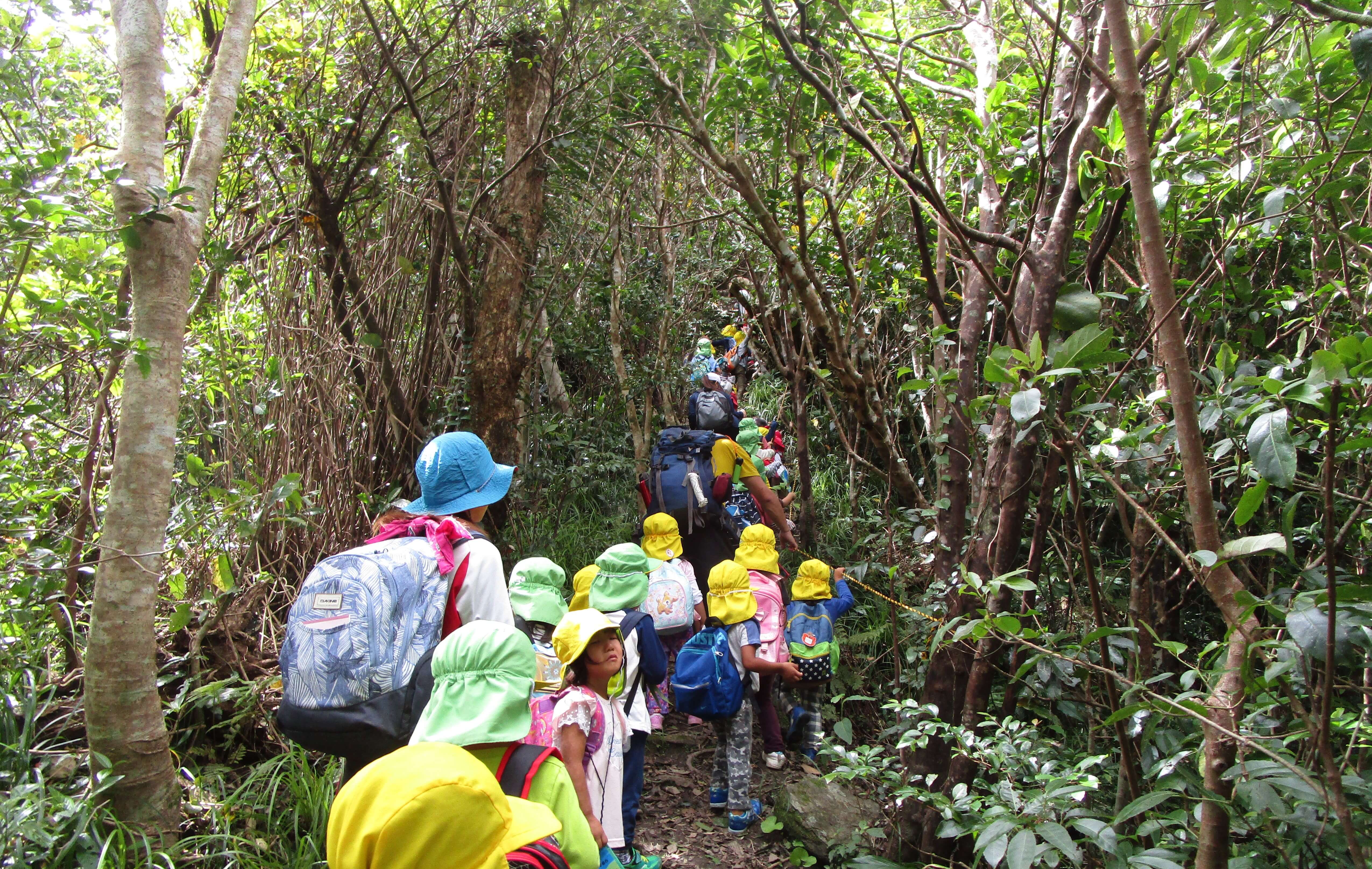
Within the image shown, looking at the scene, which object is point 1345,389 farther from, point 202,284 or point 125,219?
point 202,284

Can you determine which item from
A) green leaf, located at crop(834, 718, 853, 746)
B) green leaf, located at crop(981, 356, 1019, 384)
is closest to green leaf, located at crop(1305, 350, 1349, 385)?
green leaf, located at crop(981, 356, 1019, 384)

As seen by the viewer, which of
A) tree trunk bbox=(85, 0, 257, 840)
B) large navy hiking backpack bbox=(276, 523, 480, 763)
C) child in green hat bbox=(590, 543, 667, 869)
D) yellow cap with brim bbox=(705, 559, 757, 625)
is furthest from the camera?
yellow cap with brim bbox=(705, 559, 757, 625)

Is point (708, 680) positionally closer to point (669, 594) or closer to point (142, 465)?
point (669, 594)

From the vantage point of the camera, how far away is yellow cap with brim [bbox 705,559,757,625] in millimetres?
4027

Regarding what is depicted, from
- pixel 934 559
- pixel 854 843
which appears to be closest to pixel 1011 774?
pixel 934 559

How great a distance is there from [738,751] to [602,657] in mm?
1374

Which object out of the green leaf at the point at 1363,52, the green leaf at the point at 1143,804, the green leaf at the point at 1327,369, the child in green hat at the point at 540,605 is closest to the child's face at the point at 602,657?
the child in green hat at the point at 540,605

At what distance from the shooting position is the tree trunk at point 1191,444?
143 cm

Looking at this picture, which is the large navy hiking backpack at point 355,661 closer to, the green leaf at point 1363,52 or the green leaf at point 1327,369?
the green leaf at point 1327,369

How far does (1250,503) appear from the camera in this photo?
138 cm

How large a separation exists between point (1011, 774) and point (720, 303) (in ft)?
30.0

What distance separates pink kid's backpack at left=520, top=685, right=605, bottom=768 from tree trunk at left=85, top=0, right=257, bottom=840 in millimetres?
1214

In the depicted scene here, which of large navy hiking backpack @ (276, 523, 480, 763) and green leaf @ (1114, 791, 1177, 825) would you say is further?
large navy hiking backpack @ (276, 523, 480, 763)

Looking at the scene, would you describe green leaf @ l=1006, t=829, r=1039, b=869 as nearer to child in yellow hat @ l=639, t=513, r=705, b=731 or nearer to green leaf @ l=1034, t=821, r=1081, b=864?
green leaf @ l=1034, t=821, r=1081, b=864
